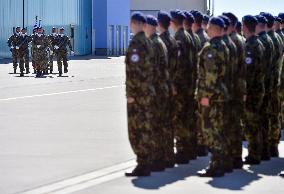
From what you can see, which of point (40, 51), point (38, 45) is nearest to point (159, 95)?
point (38, 45)

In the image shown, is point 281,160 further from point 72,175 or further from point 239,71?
point 72,175

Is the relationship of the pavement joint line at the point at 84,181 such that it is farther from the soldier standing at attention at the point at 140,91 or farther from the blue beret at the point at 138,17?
the blue beret at the point at 138,17

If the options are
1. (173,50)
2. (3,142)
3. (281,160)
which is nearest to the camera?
(173,50)

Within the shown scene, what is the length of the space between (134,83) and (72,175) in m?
1.46

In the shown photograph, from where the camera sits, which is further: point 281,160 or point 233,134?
point 281,160

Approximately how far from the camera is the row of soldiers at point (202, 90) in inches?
452

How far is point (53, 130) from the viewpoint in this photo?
57.0ft

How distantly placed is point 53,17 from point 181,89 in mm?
57644

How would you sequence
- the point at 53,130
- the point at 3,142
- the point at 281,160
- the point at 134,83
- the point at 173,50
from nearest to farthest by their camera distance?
the point at 134,83
the point at 173,50
the point at 281,160
the point at 3,142
the point at 53,130

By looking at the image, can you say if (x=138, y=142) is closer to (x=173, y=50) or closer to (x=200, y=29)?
(x=173, y=50)

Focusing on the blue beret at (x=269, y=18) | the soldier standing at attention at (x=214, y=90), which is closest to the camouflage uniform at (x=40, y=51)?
the blue beret at (x=269, y=18)

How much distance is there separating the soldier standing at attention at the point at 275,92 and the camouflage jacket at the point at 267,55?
0.13 metres

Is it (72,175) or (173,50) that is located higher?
(173,50)

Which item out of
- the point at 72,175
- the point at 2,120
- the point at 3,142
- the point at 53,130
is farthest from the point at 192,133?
the point at 2,120
